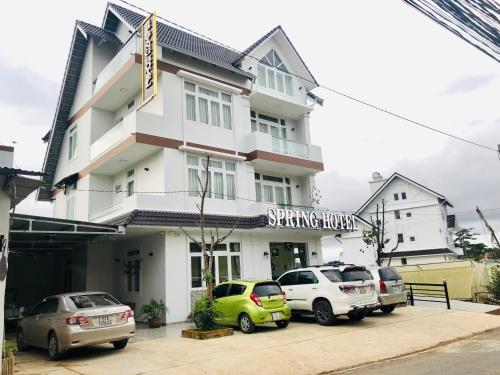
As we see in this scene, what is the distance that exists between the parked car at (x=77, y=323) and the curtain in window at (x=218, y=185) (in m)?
8.43

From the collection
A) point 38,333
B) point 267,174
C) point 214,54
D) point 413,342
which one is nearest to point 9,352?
point 38,333

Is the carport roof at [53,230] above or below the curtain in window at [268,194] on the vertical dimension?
below

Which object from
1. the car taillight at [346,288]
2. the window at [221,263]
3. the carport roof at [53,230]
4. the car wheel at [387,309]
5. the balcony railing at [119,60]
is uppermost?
Result: the balcony railing at [119,60]

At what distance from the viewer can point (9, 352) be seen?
817 centimetres

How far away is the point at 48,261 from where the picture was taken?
23.0m

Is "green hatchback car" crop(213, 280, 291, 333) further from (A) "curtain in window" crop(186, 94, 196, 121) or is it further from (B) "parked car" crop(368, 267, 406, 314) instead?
(A) "curtain in window" crop(186, 94, 196, 121)

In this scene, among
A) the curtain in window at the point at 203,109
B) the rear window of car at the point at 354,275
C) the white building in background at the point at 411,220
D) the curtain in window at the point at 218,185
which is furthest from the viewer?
the white building in background at the point at 411,220

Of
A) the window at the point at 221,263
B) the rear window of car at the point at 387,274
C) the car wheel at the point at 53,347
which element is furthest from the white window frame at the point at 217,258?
the car wheel at the point at 53,347

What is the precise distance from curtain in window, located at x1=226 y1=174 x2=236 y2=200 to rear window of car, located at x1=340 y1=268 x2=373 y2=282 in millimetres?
7455

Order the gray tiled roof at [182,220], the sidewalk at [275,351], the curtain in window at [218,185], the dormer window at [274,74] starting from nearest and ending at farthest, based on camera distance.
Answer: the sidewalk at [275,351] → the gray tiled roof at [182,220] → the curtain in window at [218,185] → the dormer window at [274,74]

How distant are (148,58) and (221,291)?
978cm

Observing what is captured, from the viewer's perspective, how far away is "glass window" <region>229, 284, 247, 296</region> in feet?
42.1

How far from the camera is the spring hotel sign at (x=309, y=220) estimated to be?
18234 mm

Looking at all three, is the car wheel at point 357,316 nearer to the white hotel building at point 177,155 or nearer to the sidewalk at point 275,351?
the sidewalk at point 275,351
